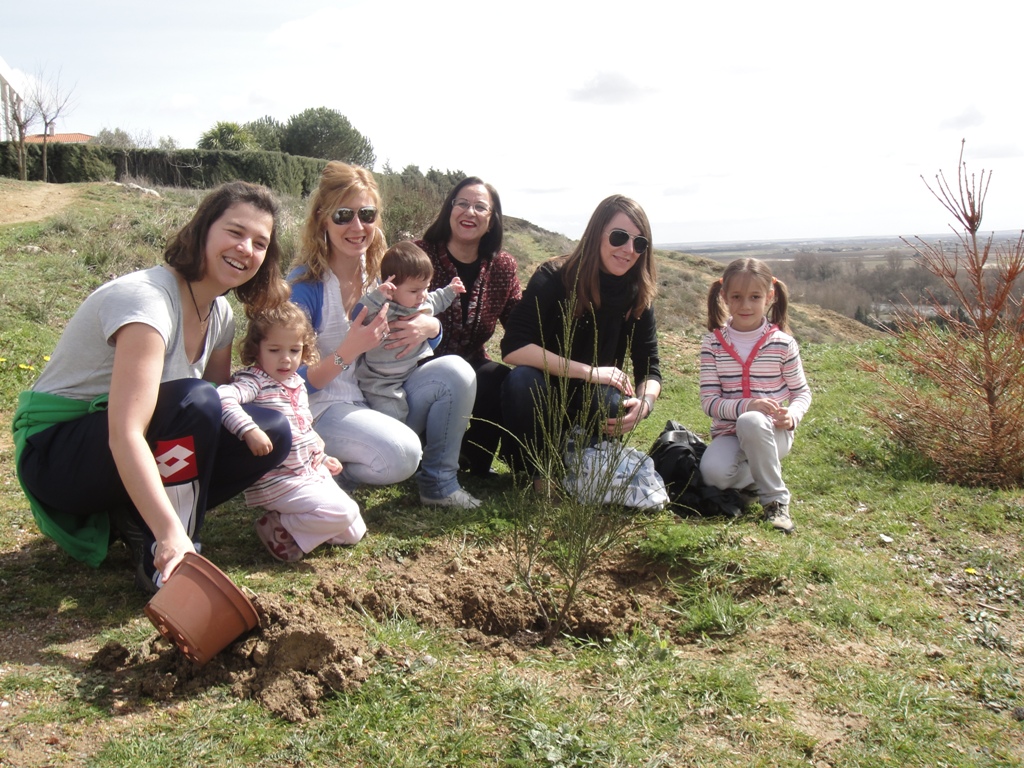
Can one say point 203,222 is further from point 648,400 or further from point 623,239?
point 648,400

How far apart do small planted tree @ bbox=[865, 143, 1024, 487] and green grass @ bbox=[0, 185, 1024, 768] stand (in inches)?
40.5

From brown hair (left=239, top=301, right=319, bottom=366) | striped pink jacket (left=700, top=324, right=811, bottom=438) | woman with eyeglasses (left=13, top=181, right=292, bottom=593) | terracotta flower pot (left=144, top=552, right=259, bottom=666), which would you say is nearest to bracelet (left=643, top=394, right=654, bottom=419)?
striped pink jacket (left=700, top=324, right=811, bottom=438)

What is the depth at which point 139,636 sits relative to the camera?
2631mm

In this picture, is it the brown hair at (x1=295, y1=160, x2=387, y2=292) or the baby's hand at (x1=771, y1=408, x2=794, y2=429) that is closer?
the brown hair at (x1=295, y1=160, x2=387, y2=292)

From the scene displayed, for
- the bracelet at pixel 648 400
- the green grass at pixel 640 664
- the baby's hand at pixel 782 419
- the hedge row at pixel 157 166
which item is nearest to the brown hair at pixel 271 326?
the green grass at pixel 640 664

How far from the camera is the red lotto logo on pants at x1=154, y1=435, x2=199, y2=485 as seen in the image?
274 cm

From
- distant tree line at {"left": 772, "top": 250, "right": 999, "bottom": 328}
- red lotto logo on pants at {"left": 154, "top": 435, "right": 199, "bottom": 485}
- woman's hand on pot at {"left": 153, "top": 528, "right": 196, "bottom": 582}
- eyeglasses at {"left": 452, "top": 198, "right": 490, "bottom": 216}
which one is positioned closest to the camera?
woman's hand on pot at {"left": 153, "top": 528, "right": 196, "bottom": 582}

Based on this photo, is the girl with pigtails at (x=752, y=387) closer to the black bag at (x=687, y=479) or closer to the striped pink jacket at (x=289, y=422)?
the black bag at (x=687, y=479)

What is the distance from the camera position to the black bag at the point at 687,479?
13.5ft

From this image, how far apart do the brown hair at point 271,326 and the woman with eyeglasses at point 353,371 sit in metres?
0.30

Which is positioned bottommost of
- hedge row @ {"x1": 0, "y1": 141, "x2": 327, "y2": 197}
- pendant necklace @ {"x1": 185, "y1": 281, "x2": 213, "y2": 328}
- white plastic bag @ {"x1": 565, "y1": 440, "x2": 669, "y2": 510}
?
white plastic bag @ {"x1": 565, "y1": 440, "x2": 669, "y2": 510}

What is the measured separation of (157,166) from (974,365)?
2527 centimetres

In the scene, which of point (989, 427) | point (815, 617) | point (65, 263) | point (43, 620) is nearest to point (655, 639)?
point (815, 617)

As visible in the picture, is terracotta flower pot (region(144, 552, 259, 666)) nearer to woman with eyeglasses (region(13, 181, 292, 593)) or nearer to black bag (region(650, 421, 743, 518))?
woman with eyeglasses (region(13, 181, 292, 593))
